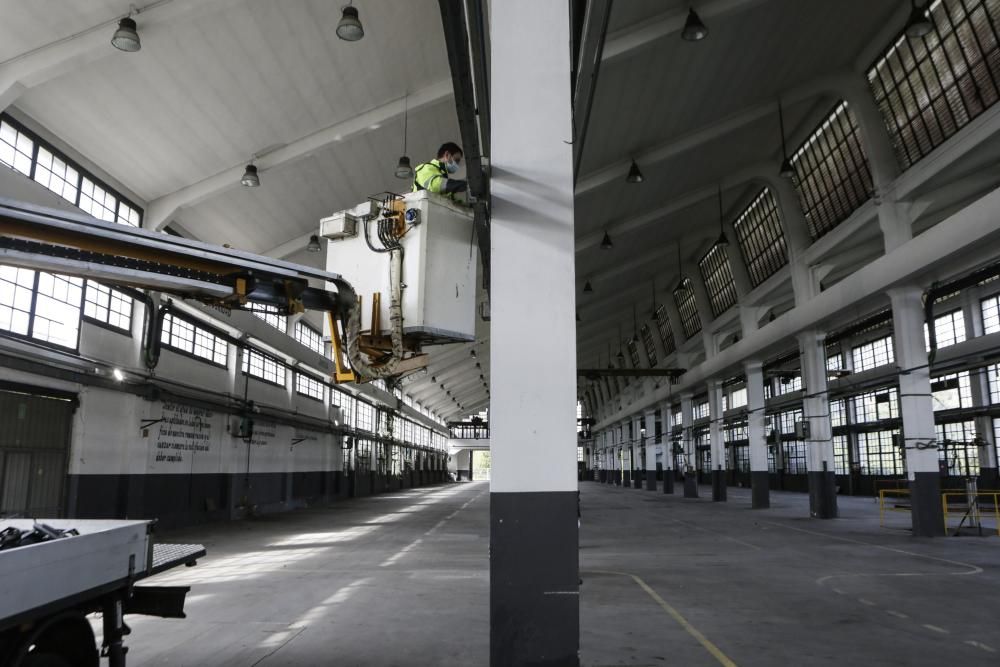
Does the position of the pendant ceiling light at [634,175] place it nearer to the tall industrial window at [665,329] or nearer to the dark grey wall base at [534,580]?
the dark grey wall base at [534,580]

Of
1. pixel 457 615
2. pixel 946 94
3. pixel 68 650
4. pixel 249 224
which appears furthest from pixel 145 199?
pixel 946 94

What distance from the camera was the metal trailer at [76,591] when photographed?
12.8 ft

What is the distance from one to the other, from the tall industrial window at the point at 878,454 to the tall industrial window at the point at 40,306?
37.1 metres

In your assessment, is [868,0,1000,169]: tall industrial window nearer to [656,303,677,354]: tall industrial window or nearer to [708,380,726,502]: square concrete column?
[708,380,726,502]: square concrete column

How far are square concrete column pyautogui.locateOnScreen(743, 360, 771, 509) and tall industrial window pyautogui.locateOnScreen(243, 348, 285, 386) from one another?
1967 centimetres

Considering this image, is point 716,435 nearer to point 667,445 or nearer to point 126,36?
point 667,445

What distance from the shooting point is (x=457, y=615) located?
29.0 ft

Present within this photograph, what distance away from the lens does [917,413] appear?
17.9 metres

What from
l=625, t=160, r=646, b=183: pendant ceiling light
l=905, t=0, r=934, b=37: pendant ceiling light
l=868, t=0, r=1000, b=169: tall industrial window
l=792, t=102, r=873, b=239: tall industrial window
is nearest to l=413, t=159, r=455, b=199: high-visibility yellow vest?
l=905, t=0, r=934, b=37: pendant ceiling light

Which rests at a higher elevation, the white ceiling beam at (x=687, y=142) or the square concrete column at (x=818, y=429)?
the white ceiling beam at (x=687, y=142)

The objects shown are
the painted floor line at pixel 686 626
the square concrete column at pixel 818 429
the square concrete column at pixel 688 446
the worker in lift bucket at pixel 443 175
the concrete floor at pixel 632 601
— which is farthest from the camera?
the square concrete column at pixel 688 446

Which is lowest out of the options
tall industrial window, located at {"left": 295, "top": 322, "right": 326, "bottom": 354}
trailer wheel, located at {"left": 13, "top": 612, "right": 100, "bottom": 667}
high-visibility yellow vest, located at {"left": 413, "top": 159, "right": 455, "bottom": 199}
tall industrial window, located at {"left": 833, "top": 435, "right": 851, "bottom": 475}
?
trailer wheel, located at {"left": 13, "top": 612, "right": 100, "bottom": 667}

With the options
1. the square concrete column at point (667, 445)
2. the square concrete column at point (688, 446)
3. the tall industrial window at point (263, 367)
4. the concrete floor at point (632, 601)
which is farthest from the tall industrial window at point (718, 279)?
the tall industrial window at point (263, 367)

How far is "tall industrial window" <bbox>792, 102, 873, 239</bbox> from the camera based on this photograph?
69.1 feet
